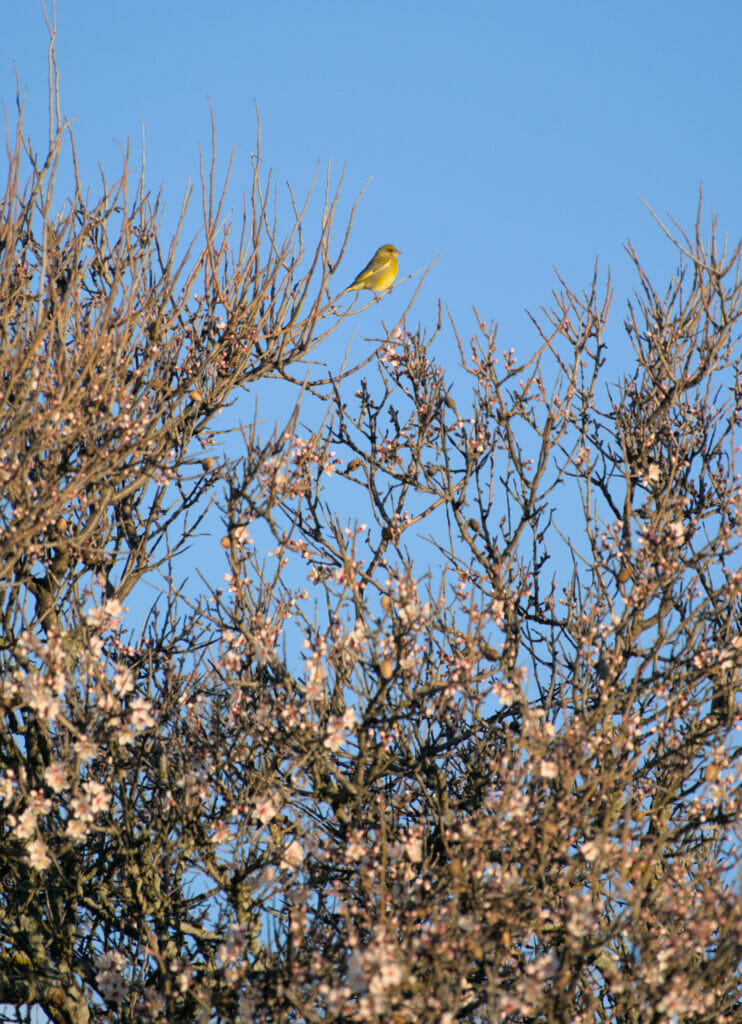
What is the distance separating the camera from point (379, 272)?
1411 cm

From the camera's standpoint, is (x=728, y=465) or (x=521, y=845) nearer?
(x=521, y=845)

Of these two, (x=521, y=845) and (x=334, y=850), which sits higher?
(x=334, y=850)

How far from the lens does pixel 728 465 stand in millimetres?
8680

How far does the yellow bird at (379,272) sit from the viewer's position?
45.2 feet

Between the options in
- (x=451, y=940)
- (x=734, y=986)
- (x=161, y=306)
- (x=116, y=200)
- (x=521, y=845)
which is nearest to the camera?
(x=451, y=940)

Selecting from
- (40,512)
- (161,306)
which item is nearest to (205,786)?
(40,512)

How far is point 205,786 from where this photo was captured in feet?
22.8

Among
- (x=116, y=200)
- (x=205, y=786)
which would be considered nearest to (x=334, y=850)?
(x=205, y=786)

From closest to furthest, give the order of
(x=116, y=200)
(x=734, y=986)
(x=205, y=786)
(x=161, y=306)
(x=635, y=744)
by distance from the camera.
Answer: (x=734, y=986), (x=205, y=786), (x=635, y=744), (x=161, y=306), (x=116, y=200)

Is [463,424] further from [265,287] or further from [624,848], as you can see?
[624,848]

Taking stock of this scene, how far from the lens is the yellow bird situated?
1378cm

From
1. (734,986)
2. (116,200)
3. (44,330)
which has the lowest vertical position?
(734,986)

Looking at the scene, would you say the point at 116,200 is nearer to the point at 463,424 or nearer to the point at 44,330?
the point at 44,330

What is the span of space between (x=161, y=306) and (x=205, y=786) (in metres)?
4.52
